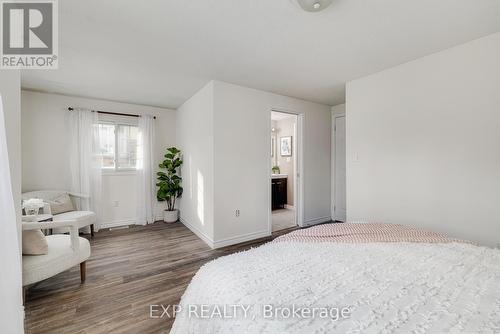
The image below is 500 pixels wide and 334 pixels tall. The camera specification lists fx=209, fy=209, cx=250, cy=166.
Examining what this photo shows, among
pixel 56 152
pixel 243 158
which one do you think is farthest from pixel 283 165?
pixel 56 152

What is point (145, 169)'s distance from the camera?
418 centimetres

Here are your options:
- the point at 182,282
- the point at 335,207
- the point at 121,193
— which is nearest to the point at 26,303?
the point at 182,282

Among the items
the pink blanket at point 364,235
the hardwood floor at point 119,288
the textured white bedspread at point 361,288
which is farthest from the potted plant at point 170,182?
the textured white bedspread at point 361,288

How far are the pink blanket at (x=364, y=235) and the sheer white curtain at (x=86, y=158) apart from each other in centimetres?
374

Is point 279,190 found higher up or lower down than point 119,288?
higher up

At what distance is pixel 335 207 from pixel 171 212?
11.1 feet

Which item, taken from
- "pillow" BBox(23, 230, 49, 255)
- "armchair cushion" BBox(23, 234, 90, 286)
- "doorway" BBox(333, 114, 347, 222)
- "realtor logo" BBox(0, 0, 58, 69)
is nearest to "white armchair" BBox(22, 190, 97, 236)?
"armchair cushion" BBox(23, 234, 90, 286)

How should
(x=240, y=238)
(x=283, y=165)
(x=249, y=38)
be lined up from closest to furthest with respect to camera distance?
(x=249, y=38) < (x=240, y=238) < (x=283, y=165)

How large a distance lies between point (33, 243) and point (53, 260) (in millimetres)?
216

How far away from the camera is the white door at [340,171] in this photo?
4.17 meters

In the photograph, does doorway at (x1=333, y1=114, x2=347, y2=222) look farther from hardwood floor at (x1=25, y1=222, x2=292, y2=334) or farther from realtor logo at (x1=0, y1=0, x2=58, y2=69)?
realtor logo at (x1=0, y1=0, x2=58, y2=69)

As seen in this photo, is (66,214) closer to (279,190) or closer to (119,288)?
(119,288)

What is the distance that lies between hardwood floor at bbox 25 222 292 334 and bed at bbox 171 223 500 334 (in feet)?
3.02

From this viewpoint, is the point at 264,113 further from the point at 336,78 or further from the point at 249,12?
the point at 249,12
